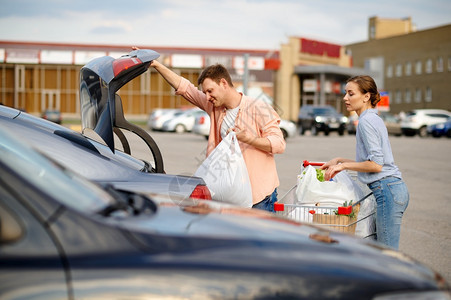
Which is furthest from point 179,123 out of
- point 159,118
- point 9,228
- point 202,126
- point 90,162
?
point 9,228

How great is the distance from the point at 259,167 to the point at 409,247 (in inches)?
126

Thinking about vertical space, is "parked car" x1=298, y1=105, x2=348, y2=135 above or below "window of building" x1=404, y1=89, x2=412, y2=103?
below

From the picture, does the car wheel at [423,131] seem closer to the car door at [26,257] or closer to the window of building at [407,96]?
the car door at [26,257]

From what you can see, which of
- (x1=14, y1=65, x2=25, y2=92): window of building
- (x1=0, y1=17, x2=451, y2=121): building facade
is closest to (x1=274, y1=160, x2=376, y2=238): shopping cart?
(x1=0, y1=17, x2=451, y2=121): building facade

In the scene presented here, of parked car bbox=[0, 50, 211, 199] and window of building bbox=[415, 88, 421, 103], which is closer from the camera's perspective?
parked car bbox=[0, 50, 211, 199]

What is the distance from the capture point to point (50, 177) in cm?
222

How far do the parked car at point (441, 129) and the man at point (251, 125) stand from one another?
Result: 34348 mm

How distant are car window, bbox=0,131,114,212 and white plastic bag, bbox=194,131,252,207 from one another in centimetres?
169

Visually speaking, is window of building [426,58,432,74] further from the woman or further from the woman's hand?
the woman's hand

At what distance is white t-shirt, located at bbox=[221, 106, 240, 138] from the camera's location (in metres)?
4.45

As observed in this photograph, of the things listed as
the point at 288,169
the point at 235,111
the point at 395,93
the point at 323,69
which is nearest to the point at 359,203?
the point at 235,111

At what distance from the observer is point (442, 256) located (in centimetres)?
645

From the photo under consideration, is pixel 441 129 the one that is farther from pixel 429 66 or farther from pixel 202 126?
pixel 429 66

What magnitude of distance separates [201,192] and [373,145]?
1.23 metres
